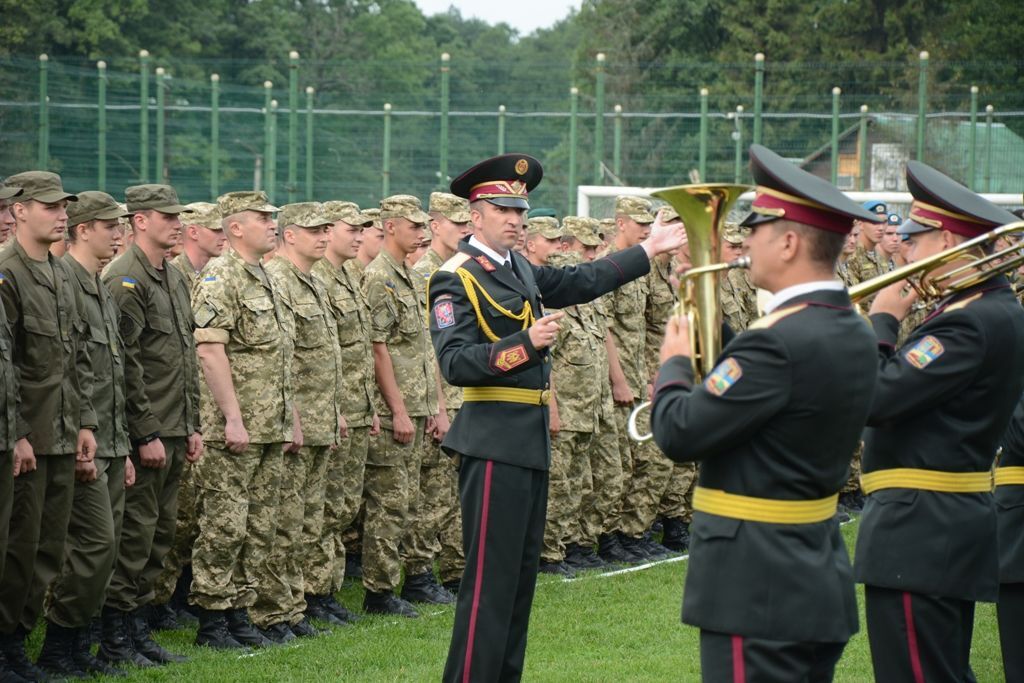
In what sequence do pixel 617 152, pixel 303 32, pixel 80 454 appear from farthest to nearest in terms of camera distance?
pixel 303 32 → pixel 617 152 → pixel 80 454

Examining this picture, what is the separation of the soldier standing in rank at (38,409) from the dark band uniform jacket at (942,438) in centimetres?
399

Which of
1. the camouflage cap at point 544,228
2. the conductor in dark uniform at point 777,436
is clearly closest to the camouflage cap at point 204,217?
the camouflage cap at point 544,228

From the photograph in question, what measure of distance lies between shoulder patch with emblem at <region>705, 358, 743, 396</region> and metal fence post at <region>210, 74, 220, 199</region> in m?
16.6

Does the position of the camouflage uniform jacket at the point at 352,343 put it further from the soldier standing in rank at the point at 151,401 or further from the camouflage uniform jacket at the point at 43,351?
the camouflage uniform jacket at the point at 43,351

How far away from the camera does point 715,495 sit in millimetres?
4215

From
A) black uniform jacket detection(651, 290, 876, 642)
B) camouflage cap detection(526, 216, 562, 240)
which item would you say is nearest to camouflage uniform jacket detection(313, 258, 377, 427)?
camouflage cap detection(526, 216, 562, 240)

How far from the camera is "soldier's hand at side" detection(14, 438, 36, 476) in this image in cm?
672

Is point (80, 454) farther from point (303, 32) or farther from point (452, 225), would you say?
point (303, 32)

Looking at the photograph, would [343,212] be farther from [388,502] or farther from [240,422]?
[388,502]

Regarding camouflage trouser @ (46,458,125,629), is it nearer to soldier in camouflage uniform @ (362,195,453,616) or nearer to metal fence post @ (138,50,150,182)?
soldier in camouflage uniform @ (362,195,453,616)

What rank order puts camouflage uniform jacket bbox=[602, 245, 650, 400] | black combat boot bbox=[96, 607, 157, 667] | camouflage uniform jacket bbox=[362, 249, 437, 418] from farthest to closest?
camouflage uniform jacket bbox=[602, 245, 650, 400], camouflage uniform jacket bbox=[362, 249, 437, 418], black combat boot bbox=[96, 607, 157, 667]

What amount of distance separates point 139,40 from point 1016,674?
34148 millimetres

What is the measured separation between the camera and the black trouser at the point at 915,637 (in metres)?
5.03

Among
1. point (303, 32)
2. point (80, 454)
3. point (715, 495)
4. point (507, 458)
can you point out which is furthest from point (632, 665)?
point (303, 32)
